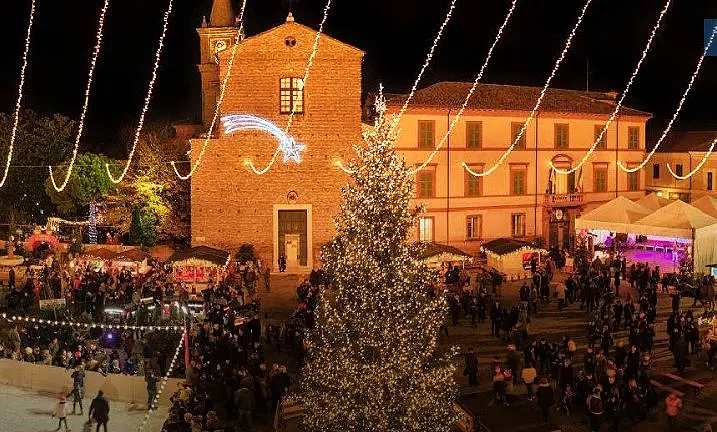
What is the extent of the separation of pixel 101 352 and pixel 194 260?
9008mm

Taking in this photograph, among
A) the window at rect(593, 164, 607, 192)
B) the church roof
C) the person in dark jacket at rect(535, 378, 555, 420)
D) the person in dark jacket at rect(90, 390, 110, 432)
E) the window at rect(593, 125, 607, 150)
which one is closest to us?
the person in dark jacket at rect(90, 390, 110, 432)

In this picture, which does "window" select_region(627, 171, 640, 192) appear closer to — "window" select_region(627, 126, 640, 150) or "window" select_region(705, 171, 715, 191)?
"window" select_region(627, 126, 640, 150)

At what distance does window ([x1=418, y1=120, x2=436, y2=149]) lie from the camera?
35219mm

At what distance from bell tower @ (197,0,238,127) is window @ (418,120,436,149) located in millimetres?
11272

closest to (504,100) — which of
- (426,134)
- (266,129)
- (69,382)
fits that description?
(426,134)

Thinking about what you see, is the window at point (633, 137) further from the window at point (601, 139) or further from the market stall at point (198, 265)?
the market stall at point (198, 265)

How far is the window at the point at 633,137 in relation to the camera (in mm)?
41312

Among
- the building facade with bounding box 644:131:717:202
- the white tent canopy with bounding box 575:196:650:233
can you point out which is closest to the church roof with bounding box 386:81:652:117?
the white tent canopy with bounding box 575:196:650:233

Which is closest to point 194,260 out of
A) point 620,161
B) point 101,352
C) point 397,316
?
point 101,352

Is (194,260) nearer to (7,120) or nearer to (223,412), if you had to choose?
(223,412)

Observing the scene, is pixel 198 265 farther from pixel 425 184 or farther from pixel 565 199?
pixel 565 199

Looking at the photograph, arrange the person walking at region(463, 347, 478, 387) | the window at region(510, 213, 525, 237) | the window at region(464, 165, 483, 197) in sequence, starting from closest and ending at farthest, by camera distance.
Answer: the person walking at region(463, 347, 478, 387)
the window at region(464, 165, 483, 197)
the window at region(510, 213, 525, 237)

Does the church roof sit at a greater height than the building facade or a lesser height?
greater

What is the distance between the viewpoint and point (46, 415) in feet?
58.5
